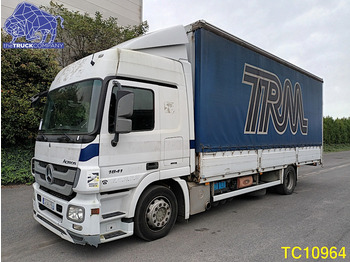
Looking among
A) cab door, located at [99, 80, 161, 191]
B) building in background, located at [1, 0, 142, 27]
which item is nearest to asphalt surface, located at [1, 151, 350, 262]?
cab door, located at [99, 80, 161, 191]

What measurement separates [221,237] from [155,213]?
1188mm

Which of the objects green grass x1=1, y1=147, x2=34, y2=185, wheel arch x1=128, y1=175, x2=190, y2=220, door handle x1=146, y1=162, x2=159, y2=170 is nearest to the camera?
door handle x1=146, y1=162, x2=159, y2=170

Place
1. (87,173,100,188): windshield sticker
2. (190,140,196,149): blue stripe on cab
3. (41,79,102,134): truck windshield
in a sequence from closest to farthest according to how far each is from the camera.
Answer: (87,173,100,188): windshield sticker, (41,79,102,134): truck windshield, (190,140,196,149): blue stripe on cab

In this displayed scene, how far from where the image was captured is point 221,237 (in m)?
4.16

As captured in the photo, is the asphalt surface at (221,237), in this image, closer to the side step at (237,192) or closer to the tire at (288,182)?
the side step at (237,192)

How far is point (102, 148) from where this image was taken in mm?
3324

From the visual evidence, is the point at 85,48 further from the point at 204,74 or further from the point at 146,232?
the point at 146,232

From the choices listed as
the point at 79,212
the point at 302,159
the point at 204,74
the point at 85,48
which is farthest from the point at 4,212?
Answer: the point at 85,48

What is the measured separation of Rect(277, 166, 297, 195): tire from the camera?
7.13m

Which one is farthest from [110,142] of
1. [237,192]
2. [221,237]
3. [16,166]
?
[16,166]

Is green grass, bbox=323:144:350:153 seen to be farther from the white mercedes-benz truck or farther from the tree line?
the white mercedes-benz truck

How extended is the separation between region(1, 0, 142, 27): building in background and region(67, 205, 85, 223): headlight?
12.1 metres

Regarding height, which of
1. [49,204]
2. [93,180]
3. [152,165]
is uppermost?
[152,165]

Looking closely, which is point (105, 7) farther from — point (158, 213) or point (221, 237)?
point (221, 237)
